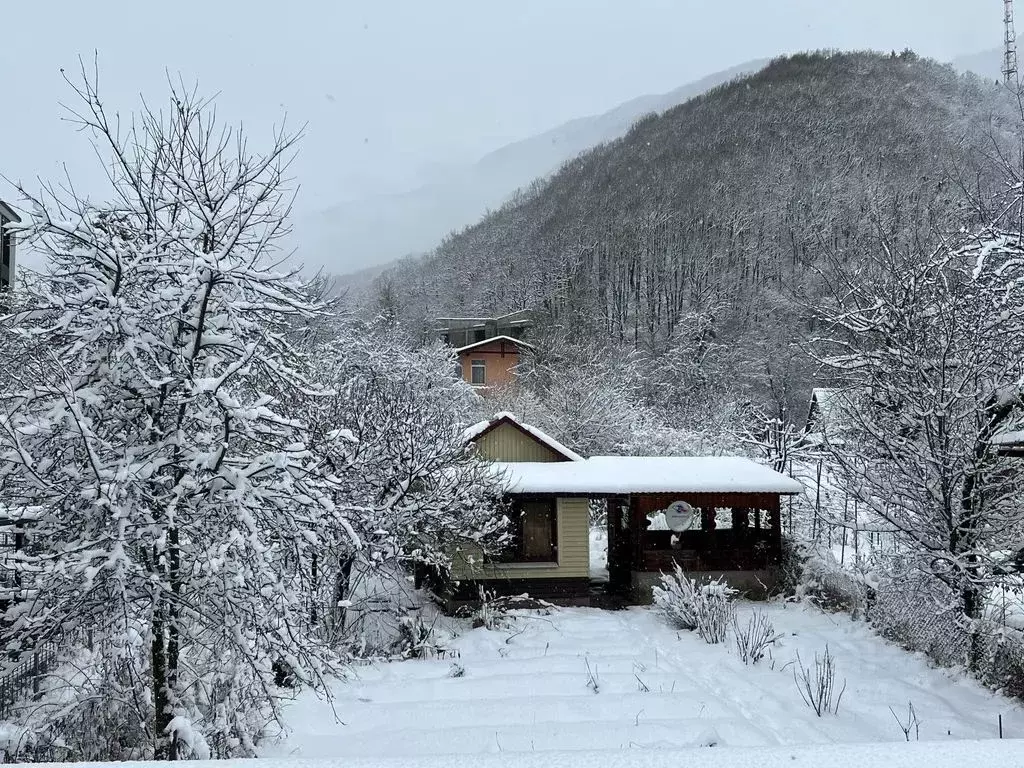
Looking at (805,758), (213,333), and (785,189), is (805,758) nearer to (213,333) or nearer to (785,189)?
(213,333)

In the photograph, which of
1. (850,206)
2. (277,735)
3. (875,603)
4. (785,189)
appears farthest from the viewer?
(785,189)

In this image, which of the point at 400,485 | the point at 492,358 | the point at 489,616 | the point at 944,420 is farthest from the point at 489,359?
the point at 944,420

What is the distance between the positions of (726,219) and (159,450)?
273ft

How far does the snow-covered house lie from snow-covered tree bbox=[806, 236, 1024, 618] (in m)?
5.30

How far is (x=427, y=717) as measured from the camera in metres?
8.01

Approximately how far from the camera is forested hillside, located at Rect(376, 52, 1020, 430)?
55.4 metres

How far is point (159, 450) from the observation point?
15.5 ft

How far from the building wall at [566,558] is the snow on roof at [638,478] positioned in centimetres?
63

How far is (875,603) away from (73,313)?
13.1 m

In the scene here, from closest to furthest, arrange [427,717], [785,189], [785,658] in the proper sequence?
[427,717] → [785,658] → [785,189]

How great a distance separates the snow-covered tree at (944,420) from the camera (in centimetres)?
938

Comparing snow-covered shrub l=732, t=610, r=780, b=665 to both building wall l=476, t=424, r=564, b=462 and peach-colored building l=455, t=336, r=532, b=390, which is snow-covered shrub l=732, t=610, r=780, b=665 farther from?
peach-colored building l=455, t=336, r=532, b=390

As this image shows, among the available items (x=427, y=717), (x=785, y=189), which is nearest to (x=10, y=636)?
(x=427, y=717)

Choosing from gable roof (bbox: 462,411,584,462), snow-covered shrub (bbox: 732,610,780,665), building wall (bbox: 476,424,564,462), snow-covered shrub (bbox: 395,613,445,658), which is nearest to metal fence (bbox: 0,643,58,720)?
snow-covered shrub (bbox: 395,613,445,658)
